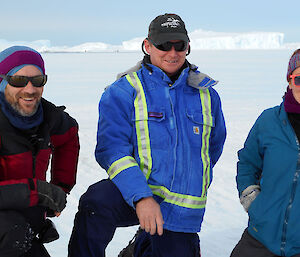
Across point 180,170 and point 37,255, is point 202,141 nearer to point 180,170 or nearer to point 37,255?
point 180,170

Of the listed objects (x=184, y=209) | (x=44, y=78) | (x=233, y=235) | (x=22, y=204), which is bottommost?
(x=233, y=235)

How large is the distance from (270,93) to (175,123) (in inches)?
480

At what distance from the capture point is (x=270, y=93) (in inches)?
545

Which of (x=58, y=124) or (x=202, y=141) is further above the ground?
(x=58, y=124)

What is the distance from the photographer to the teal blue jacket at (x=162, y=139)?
2.38 meters

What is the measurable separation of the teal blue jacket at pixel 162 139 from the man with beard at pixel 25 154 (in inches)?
14.1

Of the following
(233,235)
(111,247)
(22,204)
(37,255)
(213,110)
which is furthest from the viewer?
(233,235)

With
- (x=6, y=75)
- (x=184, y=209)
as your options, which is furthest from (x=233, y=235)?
(x=6, y=75)

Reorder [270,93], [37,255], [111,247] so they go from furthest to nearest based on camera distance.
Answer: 1. [270,93]
2. [111,247]
3. [37,255]

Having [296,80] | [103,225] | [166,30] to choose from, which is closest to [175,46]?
[166,30]

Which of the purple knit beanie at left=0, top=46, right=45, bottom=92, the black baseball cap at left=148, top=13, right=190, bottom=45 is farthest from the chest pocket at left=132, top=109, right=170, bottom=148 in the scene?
the purple knit beanie at left=0, top=46, right=45, bottom=92

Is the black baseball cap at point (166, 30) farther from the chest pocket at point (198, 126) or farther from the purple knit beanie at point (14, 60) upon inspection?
the purple knit beanie at point (14, 60)

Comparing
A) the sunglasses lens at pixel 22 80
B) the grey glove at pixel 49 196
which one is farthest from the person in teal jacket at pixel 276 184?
the sunglasses lens at pixel 22 80

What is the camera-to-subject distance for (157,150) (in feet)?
7.80
